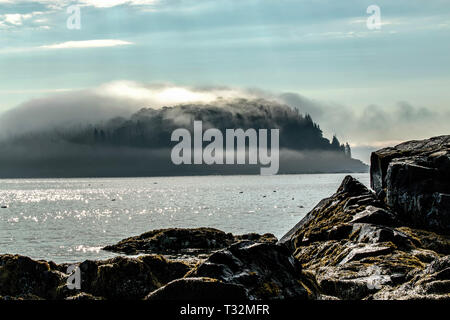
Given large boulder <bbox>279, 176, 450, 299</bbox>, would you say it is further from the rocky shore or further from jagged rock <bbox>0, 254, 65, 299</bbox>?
jagged rock <bbox>0, 254, 65, 299</bbox>

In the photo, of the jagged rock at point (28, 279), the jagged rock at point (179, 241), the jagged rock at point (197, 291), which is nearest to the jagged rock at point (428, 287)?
the jagged rock at point (197, 291)

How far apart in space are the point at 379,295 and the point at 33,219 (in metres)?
131

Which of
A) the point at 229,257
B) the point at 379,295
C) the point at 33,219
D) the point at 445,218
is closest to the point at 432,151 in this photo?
the point at 445,218

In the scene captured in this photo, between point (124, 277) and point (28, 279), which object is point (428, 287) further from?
point (28, 279)

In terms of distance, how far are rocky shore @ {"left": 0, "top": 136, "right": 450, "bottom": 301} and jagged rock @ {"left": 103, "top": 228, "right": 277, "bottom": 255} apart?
3550 centimetres

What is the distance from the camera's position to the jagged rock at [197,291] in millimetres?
16219

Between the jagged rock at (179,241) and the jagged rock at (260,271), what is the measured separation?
5553cm

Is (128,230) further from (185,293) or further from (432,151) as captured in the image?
(185,293)

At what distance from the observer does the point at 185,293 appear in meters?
16.3

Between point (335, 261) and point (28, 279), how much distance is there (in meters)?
14.6

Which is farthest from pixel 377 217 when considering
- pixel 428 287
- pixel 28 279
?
pixel 28 279

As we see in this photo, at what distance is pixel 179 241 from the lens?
78.5 m
